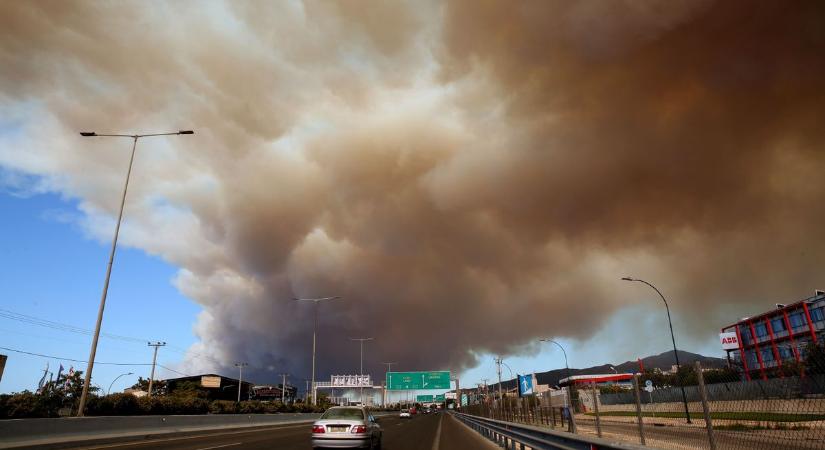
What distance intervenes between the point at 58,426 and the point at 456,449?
14.2m

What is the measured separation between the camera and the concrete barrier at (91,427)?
14.2 meters

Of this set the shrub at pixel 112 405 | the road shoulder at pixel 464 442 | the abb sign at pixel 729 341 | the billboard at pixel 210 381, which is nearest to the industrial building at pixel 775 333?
the abb sign at pixel 729 341

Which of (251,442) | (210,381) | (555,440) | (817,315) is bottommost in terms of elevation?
(251,442)

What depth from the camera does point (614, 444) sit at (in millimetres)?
5922

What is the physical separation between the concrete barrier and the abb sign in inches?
4533

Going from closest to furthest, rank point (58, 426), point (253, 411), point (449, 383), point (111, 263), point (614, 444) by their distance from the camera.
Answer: point (614, 444), point (58, 426), point (111, 263), point (253, 411), point (449, 383)

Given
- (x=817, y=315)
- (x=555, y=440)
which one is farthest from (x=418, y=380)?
(x=555, y=440)

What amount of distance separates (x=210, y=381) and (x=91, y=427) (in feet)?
348

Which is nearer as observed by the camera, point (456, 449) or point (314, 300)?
point (456, 449)

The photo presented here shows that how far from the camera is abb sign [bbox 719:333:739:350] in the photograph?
354 ft

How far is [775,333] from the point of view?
9700 cm

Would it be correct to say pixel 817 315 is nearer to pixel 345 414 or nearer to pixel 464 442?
pixel 464 442

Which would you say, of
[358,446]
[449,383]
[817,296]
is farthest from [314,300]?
[817,296]

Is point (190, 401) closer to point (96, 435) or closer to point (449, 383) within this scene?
point (96, 435)
